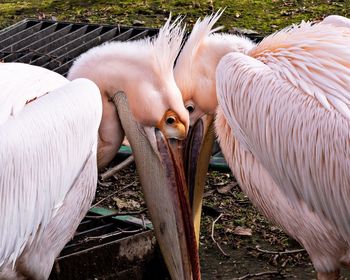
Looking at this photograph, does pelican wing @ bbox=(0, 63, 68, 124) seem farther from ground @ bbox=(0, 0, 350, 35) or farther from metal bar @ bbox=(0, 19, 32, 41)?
ground @ bbox=(0, 0, 350, 35)

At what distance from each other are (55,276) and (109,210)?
74 centimetres

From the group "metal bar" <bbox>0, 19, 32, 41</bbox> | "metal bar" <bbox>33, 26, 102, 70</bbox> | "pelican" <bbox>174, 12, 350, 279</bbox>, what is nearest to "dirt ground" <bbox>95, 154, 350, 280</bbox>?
"pelican" <bbox>174, 12, 350, 279</bbox>

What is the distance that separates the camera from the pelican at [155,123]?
153 inches

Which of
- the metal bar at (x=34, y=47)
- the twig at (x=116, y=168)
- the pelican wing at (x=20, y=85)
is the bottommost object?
the twig at (x=116, y=168)

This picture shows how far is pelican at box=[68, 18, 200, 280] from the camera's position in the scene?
12.8 feet

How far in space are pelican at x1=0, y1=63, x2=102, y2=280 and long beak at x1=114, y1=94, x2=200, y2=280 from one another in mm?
283

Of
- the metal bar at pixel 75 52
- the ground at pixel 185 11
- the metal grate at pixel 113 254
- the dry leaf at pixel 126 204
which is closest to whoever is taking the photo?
the metal grate at pixel 113 254

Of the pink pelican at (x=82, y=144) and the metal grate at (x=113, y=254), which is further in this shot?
the metal grate at (x=113, y=254)

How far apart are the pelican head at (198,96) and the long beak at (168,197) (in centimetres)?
33

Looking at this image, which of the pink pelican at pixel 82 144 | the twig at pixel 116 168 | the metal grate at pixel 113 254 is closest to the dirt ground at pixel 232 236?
the twig at pixel 116 168

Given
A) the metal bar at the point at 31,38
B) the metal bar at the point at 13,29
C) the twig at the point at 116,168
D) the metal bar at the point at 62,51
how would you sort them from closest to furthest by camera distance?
the twig at the point at 116,168 < the metal bar at the point at 62,51 < the metal bar at the point at 31,38 < the metal bar at the point at 13,29

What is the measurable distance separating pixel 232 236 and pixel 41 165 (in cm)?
159

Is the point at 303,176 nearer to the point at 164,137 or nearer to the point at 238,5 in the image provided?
the point at 164,137

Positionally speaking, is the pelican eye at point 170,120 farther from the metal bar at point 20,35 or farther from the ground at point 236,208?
the metal bar at point 20,35
